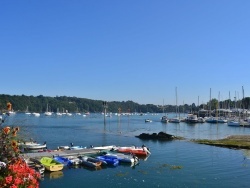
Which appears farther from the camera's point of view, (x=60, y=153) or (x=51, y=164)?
(x=60, y=153)

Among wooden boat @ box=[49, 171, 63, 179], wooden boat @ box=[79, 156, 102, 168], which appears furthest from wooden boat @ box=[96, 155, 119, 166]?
wooden boat @ box=[49, 171, 63, 179]

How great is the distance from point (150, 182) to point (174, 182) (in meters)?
2.64

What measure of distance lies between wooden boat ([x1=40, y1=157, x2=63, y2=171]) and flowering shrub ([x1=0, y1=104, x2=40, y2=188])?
2683 centimetres

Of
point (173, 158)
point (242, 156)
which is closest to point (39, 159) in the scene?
point (173, 158)

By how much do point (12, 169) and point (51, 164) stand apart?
30188 mm

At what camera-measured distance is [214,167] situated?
146 feet

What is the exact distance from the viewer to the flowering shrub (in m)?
11.3

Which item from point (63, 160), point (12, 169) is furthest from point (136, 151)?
point (12, 169)

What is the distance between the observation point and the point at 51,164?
134 ft

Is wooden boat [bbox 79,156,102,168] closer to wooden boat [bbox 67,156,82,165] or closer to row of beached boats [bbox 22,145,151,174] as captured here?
row of beached boats [bbox 22,145,151,174]

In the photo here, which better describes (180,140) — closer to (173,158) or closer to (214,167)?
(173,158)

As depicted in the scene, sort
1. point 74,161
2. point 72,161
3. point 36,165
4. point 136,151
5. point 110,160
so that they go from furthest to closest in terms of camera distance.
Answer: point 136,151, point 110,160, point 74,161, point 72,161, point 36,165

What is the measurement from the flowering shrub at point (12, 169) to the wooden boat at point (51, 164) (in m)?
26.8

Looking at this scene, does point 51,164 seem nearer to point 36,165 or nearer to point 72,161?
point 36,165
